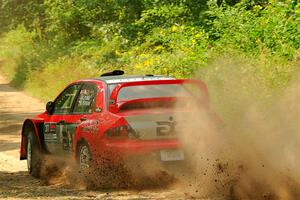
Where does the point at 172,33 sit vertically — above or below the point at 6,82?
above

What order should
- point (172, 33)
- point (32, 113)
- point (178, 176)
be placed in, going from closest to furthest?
1. point (178, 176)
2. point (172, 33)
3. point (32, 113)

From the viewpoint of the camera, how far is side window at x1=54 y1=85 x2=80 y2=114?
10727 millimetres

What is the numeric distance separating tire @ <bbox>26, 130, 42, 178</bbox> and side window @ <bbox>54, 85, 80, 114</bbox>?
0.77 metres

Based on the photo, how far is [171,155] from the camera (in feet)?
29.7

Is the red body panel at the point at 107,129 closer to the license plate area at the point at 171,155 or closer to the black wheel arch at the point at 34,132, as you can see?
the license plate area at the point at 171,155

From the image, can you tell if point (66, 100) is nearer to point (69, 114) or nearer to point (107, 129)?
point (69, 114)

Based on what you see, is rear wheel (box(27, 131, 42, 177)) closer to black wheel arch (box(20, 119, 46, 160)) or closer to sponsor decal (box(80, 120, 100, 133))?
black wheel arch (box(20, 119, 46, 160))

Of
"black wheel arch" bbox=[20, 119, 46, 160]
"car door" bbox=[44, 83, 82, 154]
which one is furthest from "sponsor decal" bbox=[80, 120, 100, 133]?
"black wheel arch" bbox=[20, 119, 46, 160]

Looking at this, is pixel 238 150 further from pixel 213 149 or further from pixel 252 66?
pixel 252 66

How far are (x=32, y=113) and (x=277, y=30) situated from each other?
33.0ft

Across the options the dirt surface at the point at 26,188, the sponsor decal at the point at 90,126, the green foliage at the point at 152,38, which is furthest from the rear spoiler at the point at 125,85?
the green foliage at the point at 152,38

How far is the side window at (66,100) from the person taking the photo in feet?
35.2

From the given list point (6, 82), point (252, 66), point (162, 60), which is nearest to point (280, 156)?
point (252, 66)

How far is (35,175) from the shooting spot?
11312 millimetres
